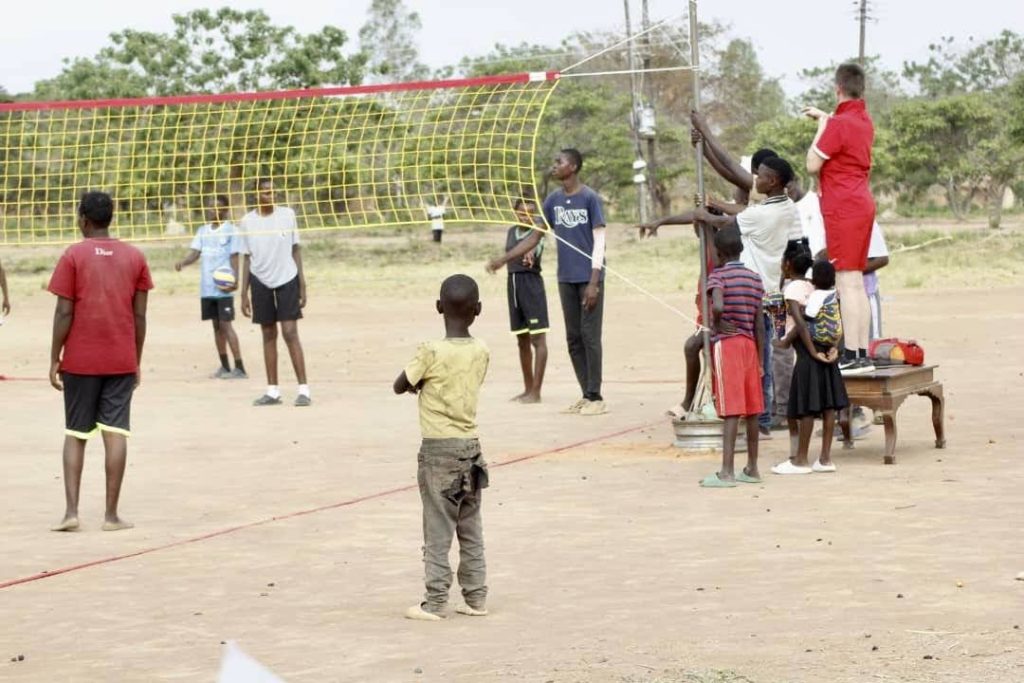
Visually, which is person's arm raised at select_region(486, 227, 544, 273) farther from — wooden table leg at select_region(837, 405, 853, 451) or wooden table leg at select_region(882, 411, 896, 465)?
wooden table leg at select_region(882, 411, 896, 465)

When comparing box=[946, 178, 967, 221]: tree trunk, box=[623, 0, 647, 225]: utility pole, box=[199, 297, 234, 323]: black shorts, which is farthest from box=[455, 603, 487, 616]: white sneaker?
box=[946, 178, 967, 221]: tree trunk

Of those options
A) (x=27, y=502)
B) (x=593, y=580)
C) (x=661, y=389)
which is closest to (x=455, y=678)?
(x=593, y=580)

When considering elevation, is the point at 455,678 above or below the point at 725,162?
below

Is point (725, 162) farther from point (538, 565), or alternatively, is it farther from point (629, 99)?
point (629, 99)

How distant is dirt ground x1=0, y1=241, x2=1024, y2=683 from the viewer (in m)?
5.83

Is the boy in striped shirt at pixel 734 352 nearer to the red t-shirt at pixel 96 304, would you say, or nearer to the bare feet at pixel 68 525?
the red t-shirt at pixel 96 304

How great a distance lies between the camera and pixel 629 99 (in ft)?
172

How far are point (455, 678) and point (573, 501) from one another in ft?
11.6

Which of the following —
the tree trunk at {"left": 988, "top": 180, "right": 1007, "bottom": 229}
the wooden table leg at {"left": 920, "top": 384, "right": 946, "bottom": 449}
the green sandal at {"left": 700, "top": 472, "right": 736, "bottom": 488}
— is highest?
the tree trunk at {"left": 988, "top": 180, "right": 1007, "bottom": 229}

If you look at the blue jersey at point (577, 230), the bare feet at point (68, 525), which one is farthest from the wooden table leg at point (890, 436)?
the bare feet at point (68, 525)

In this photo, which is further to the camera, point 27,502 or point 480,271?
point 480,271

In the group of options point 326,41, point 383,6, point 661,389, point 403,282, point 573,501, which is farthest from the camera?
point 383,6

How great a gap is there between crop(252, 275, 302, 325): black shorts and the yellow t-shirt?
7.15m

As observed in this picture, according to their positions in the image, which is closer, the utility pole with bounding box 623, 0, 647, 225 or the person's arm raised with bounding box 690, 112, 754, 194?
the person's arm raised with bounding box 690, 112, 754, 194
